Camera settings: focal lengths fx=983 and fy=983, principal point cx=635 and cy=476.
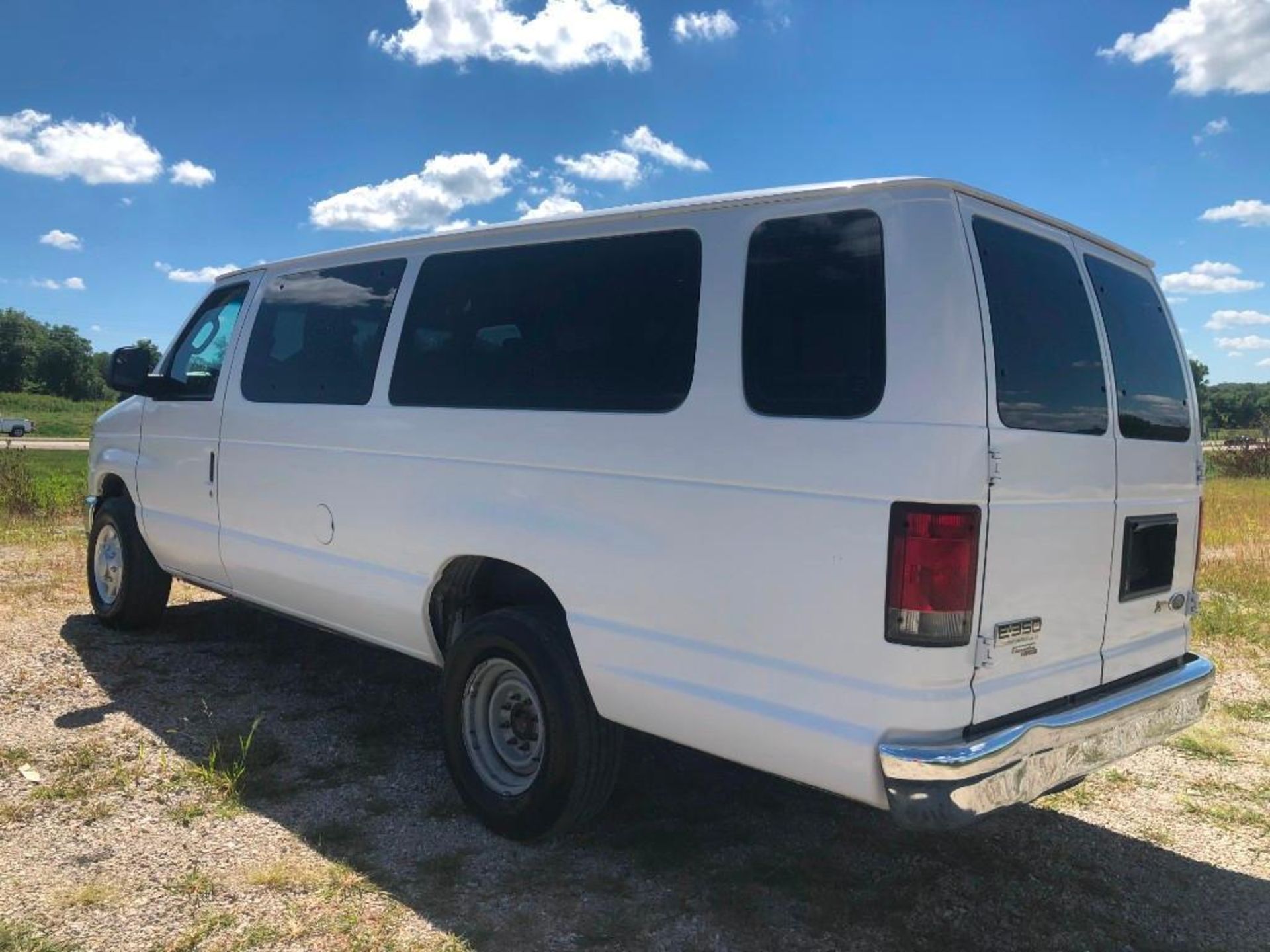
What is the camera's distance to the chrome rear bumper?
255cm

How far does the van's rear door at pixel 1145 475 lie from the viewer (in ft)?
10.7

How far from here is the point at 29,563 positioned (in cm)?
863

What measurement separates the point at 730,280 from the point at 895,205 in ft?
1.82

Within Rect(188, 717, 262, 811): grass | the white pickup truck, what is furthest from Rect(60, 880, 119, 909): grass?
the white pickup truck

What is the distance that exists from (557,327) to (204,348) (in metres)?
2.89

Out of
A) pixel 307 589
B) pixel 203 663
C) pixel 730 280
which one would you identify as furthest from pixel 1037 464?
pixel 203 663

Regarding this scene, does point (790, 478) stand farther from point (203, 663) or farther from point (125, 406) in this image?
point (125, 406)

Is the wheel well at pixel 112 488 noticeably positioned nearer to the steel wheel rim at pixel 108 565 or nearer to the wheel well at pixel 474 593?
the steel wheel rim at pixel 108 565

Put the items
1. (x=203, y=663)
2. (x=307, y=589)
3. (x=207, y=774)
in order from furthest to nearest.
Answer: (x=203, y=663) → (x=307, y=589) → (x=207, y=774)

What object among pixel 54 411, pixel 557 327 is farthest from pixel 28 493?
pixel 54 411

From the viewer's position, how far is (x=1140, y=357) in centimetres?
356

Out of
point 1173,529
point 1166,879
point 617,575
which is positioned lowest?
point 1166,879

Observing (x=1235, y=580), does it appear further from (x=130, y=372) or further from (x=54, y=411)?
(x=54, y=411)

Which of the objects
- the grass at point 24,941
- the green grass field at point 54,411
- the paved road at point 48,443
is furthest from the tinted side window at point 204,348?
the green grass field at point 54,411
